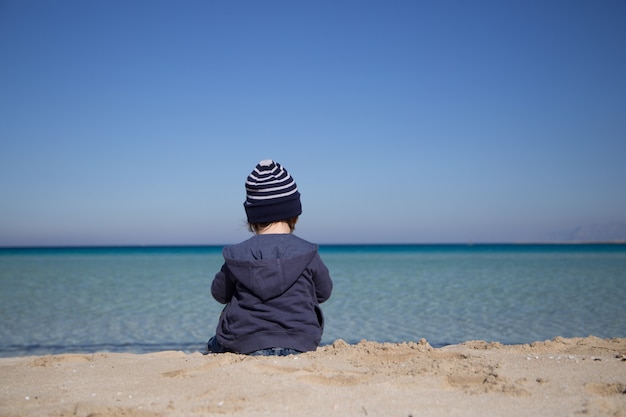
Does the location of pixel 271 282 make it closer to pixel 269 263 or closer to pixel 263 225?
pixel 269 263

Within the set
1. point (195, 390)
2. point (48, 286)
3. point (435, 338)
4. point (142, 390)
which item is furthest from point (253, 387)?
point (48, 286)

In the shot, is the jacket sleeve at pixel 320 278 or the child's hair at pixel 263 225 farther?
the child's hair at pixel 263 225

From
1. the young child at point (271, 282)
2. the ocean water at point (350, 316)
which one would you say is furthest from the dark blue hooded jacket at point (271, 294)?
the ocean water at point (350, 316)

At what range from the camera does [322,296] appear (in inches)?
147

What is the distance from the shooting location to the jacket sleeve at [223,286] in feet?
11.8

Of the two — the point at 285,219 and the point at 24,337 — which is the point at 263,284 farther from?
the point at 24,337

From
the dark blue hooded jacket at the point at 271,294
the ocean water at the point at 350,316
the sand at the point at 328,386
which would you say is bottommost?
the ocean water at the point at 350,316

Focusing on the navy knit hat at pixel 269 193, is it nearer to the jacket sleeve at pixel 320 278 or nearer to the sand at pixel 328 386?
the jacket sleeve at pixel 320 278

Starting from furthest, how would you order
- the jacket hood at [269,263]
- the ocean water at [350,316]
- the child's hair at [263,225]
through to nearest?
the ocean water at [350,316] → the child's hair at [263,225] → the jacket hood at [269,263]

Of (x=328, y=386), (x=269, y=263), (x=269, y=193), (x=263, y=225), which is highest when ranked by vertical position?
(x=269, y=193)

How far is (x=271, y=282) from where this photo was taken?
3.39 metres

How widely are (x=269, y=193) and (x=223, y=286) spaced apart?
0.72 m

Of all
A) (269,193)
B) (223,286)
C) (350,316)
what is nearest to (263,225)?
(269,193)

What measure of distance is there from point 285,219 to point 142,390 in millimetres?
1448
